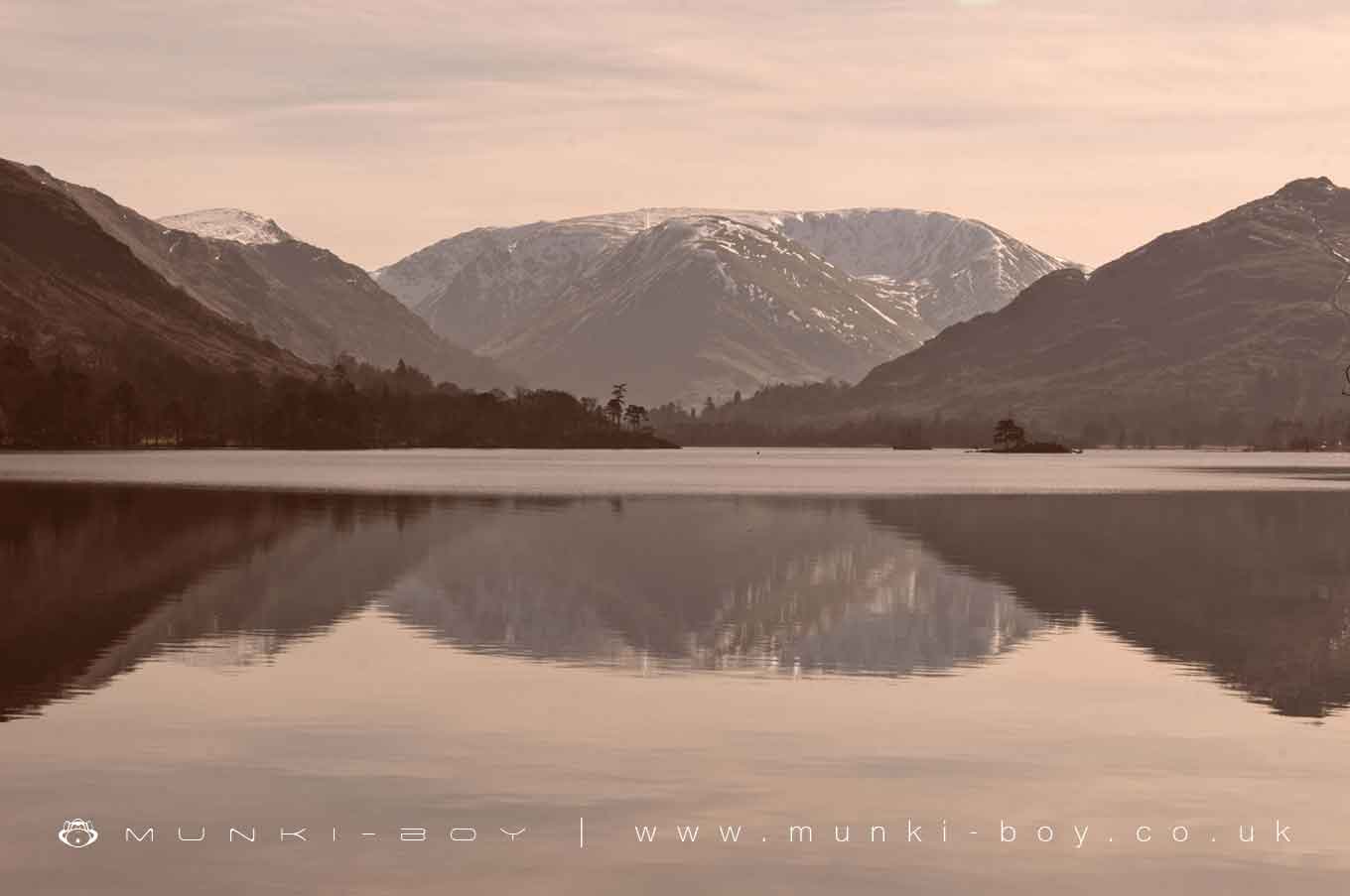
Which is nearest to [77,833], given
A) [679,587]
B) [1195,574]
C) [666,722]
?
[666,722]

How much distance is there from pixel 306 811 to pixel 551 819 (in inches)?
184

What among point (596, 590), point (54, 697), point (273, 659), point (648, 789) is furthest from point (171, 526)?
point (648, 789)

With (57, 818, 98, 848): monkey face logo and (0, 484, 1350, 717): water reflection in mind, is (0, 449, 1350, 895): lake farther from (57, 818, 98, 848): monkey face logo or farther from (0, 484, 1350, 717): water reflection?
(0, 484, 1350, 717): water reflection

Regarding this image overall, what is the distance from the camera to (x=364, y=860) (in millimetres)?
32250

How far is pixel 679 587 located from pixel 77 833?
54.7 meters

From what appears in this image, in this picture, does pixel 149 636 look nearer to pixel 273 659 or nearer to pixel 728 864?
pixel 273 659

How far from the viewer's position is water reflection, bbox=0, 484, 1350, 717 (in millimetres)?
62594

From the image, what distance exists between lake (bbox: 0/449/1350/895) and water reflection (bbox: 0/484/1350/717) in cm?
39

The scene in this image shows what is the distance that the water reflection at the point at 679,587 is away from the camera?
205 ft

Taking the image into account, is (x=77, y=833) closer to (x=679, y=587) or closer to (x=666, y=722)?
(x=666, y=722)

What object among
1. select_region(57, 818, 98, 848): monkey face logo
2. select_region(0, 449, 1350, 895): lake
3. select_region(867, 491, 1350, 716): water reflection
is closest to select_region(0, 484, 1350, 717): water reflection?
select_region(867, 491, 1350, 716): water reflection

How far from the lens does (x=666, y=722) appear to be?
47719 millimetres

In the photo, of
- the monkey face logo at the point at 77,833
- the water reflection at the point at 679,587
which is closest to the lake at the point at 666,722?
the monkey face logo at the point at 77,833

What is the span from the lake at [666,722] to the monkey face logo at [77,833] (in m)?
0.20
